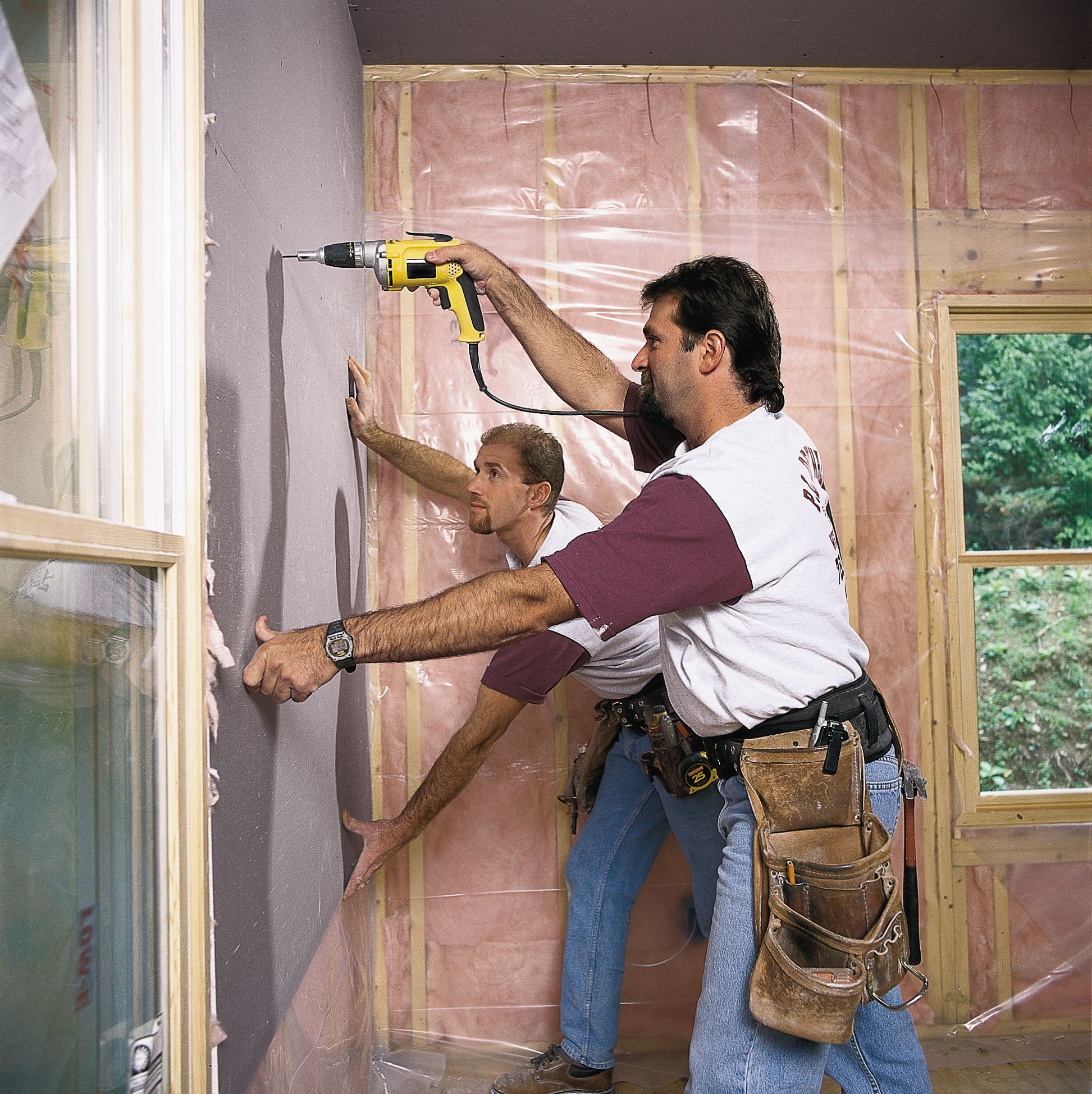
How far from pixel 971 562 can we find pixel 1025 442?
366mm

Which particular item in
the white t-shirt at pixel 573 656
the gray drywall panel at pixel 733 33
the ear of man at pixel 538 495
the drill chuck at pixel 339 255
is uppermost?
the gray drywall panel at pixel 733 33

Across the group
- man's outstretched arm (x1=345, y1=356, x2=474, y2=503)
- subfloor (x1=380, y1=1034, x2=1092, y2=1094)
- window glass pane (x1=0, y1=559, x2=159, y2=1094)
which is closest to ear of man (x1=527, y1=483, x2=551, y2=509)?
man's outstretched arm (x1=345, y1=356, x2=474, y2=503)

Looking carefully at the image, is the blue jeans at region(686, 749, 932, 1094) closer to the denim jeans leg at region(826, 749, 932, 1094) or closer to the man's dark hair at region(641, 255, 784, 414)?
the denim jeans leg at region(826, 749, 932, 1094)

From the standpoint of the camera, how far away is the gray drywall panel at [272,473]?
1026mm

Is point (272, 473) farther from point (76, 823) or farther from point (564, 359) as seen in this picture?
point (564, 359)

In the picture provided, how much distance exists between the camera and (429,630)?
3.77ft

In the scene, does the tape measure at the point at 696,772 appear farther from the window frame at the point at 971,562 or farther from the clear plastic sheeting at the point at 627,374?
the window frame at the point at 971,562

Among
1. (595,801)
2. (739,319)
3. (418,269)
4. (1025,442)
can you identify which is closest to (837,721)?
(739,319)

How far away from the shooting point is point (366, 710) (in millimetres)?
2252

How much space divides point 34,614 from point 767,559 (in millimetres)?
945

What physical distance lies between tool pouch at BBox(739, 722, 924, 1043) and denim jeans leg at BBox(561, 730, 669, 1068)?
677 millimetres

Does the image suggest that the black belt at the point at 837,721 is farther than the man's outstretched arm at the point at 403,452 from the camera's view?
No

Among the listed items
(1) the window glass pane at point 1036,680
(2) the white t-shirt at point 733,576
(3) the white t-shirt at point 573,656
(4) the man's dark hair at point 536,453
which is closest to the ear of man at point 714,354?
(2) the white t-shirt at point 733,576

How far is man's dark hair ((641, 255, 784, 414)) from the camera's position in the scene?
145 cm
